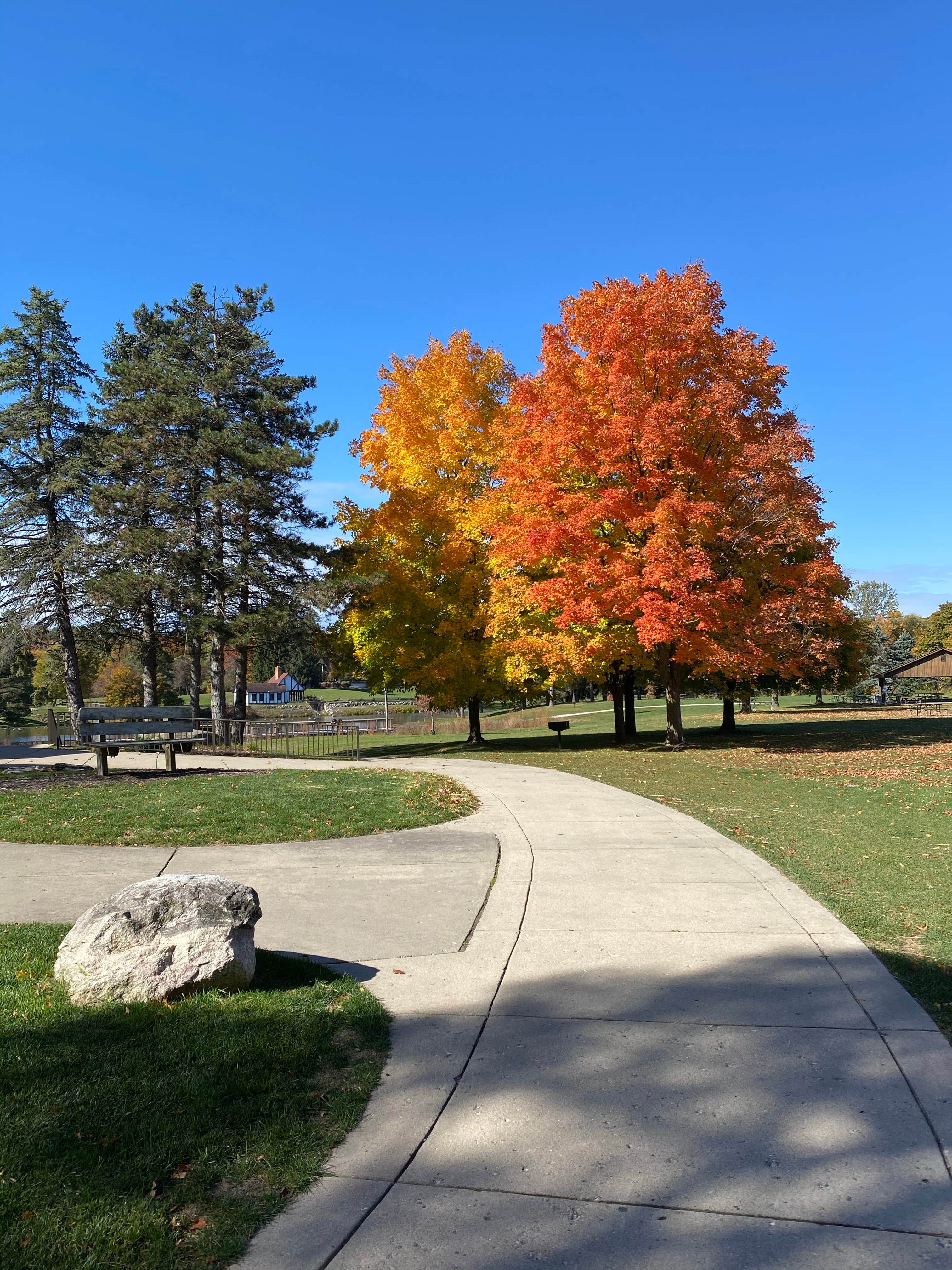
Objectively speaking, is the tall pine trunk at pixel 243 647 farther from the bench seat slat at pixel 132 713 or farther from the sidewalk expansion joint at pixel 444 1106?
the sidewalk expansion joint at pixel 444 1106

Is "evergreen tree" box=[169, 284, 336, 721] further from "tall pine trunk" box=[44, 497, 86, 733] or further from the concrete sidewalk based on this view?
the concrete sidewalk

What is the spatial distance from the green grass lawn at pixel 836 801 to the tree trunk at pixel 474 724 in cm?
68

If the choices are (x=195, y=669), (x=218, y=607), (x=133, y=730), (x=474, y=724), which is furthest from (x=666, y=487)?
(x=195, y=669)

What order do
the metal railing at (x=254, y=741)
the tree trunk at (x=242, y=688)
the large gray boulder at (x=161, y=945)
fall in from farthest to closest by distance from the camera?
the tree trunk at (x=242, y=688) → the metal railing at (x=254, y=741) → the large gray boulder at (x=161, y=945)

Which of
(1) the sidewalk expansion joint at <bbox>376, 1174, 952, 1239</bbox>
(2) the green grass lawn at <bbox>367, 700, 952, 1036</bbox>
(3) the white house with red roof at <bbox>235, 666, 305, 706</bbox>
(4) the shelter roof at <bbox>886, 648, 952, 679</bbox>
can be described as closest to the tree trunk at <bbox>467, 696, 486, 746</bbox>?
(2) the green grass lawn at <bbox>367, 700, 952, 1036</bbox>

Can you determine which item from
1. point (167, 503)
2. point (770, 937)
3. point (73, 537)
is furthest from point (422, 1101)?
point (73, 537)

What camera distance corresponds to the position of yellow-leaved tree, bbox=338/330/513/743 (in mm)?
23266

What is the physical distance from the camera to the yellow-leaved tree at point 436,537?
76.3ft

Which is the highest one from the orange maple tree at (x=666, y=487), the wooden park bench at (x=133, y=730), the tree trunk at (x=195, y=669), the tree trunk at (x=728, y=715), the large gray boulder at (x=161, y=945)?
the orange maple tree at (x=666, y=487)

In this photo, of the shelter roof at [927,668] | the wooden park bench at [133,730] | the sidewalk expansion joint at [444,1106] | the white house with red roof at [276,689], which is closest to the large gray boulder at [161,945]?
the sidewalk expansion joint at [444,1106]

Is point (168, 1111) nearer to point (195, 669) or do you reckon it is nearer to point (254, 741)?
point (254, 741)

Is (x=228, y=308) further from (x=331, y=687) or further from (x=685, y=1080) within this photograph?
(x=331, y=687)

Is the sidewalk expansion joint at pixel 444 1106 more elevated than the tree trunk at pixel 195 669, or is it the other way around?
the tree trunk at pixel 195 669

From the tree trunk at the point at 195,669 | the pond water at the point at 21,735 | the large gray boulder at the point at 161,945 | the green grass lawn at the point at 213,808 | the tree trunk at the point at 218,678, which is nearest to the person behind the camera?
the large gray boulder at the point at 161,945
